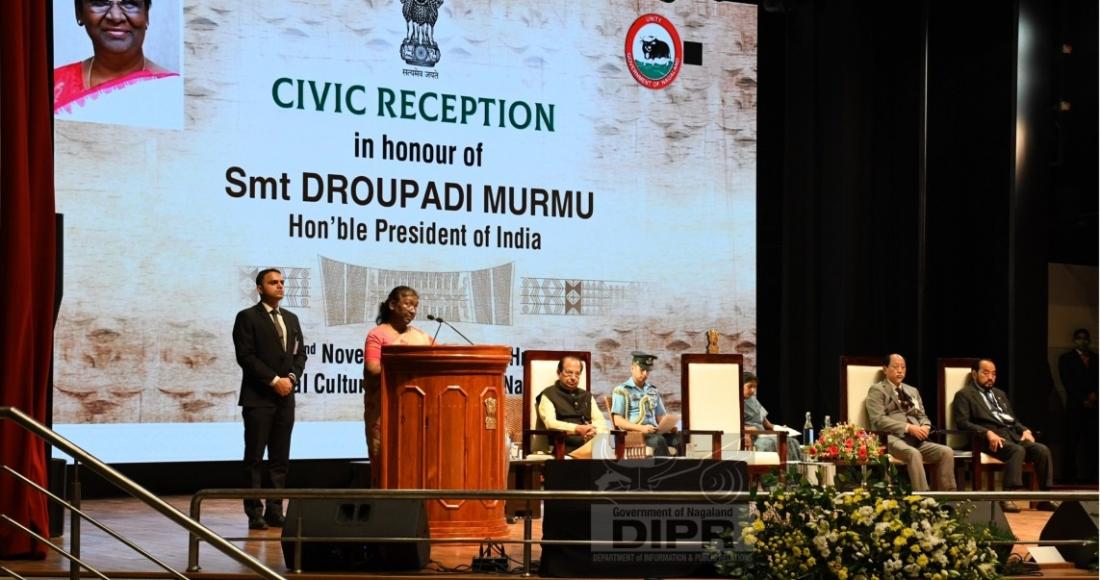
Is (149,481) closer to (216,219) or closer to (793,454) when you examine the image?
(216,219)

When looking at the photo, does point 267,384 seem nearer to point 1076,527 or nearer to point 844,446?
point 844,446

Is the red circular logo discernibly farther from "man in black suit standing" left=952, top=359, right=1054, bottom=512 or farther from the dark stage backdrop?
"man in black suit standing" left=952, top=359, right=1054, bottom=512

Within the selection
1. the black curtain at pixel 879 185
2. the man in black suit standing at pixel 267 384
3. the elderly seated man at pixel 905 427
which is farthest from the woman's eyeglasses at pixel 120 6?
the elderly seated man at pixel 905 427

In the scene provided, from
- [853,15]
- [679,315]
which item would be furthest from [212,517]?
[853,15]

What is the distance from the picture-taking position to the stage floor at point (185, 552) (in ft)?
16.2

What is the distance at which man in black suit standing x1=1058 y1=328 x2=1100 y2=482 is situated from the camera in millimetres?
10586

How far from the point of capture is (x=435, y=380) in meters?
5.30

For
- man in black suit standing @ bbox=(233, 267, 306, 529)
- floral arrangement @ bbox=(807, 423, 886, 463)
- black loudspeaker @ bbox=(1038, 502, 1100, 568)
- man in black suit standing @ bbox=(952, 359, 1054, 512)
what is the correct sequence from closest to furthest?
1. black loudspeaker @ bbox=(1038, 502, 1100, 568)
2. man in black suit standing @ bbox=(233, 267, 306, 529)
3. floral arrangement @ bbox=(807, 423, 886, 463)
4. man in black suit standing @ bbox=(952, 359, 1054, 512)

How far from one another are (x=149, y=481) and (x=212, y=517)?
3.71ft

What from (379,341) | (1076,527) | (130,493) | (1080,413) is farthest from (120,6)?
(1080,413)

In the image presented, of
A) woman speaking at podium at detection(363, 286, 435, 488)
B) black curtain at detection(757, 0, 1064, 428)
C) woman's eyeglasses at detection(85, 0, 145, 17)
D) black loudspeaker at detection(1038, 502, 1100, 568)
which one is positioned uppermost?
woman's eyeglasses at detection(85, 0, 145, 17)

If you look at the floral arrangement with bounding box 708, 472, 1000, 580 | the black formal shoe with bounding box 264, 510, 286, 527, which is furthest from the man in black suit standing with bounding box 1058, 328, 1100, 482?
the floral arrangement with bounding box 708, 472, 1000, 580

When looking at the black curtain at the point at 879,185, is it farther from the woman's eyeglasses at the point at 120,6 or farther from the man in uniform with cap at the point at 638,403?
the woman's eyeglasses at the point at 120,6

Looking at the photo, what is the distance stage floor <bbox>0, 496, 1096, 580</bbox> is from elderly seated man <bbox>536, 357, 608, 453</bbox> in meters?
0.49
